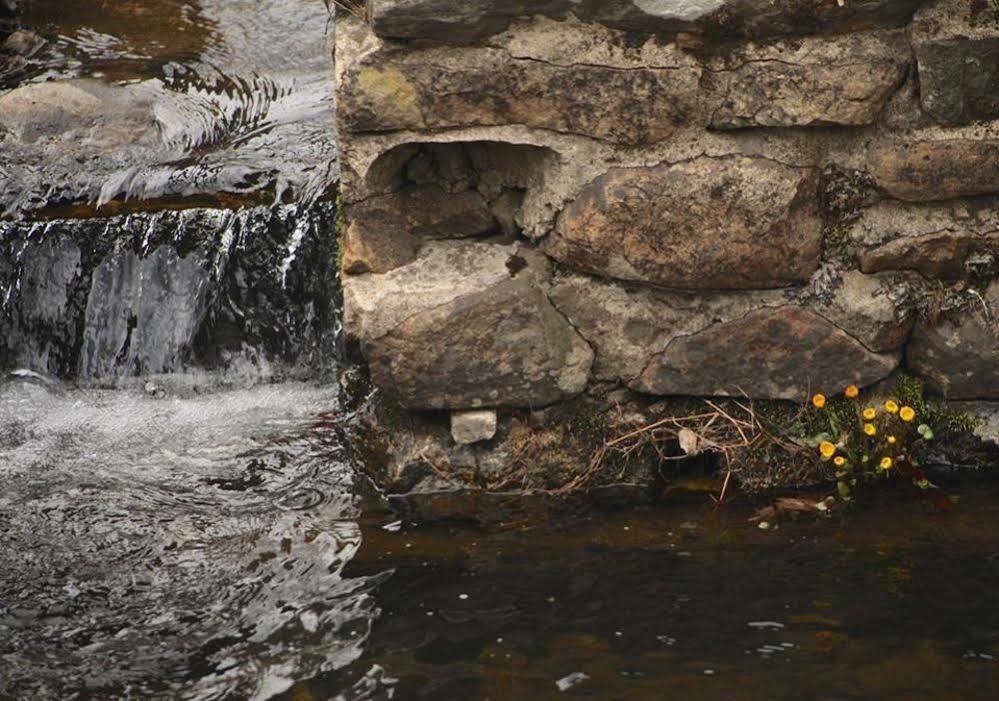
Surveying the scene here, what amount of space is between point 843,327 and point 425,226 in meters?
1.03

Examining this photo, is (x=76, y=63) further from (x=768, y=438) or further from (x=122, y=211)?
(x=768, y=438)

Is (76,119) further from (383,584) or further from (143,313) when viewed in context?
(383,584)

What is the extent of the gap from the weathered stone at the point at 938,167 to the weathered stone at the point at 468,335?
0.80m

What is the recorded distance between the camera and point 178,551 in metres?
3.06

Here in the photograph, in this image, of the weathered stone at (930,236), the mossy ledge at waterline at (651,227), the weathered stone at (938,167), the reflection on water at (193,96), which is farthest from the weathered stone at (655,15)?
the reflection on water at (193,96)

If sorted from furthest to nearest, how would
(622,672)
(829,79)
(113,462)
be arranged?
(113,462)
(829,79)
(622,672)

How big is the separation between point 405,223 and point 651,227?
62 centimetres

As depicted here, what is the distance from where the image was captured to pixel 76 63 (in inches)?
233

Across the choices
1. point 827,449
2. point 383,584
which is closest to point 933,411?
point 827,449

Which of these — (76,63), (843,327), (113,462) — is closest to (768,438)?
(843,327)

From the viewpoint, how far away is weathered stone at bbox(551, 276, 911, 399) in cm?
312

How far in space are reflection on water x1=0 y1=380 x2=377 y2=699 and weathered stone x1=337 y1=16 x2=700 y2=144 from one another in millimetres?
971

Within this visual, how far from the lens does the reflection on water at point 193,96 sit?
4844mm

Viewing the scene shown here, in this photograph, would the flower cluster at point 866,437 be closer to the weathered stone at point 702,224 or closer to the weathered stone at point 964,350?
the weathered stone at point 964,350
